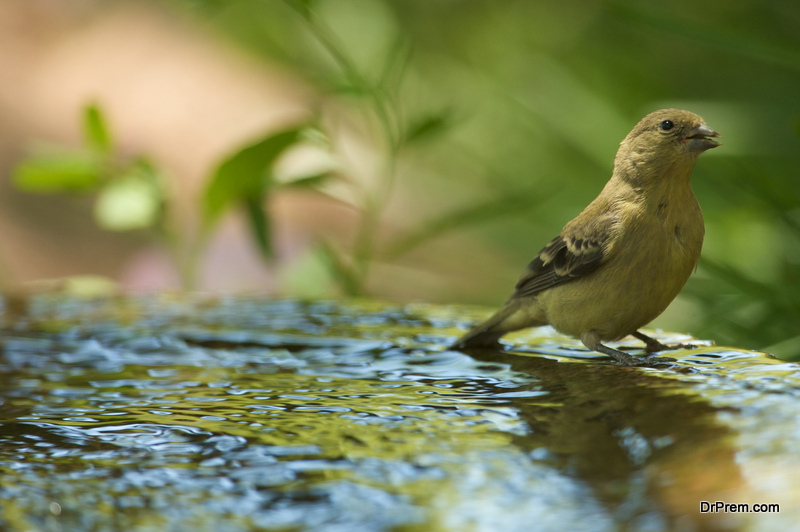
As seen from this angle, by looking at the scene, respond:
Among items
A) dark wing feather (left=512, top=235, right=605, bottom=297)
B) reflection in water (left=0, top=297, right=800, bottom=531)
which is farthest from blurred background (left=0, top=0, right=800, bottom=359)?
reflection in water (left=0, top=297, right=800, bottom=531)

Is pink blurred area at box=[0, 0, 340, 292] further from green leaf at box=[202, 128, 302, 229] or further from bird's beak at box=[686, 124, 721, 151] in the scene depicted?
bird's beak at box=[686, 124, 721, 151]

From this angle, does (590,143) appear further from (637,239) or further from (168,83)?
(168,83)

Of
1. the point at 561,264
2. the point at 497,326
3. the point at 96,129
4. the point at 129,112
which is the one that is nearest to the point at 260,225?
the point at 96,129

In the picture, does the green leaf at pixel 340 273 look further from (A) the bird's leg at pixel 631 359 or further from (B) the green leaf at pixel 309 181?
(A) the bird's leg at pixel 631 359

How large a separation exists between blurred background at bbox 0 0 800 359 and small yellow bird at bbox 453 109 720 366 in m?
0.62

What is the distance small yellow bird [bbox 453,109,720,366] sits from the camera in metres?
2.37

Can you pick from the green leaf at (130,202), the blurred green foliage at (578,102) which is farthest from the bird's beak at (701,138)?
the green leaf at (130,202)

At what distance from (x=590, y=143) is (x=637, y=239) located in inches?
105

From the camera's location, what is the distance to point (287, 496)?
1.50 meters

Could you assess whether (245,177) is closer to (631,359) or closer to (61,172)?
(61,172)

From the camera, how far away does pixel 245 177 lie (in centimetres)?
372

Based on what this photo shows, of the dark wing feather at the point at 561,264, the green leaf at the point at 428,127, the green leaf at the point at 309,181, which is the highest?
the green leaf at the point at 428,127

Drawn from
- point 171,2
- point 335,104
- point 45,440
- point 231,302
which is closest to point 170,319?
point 231,302

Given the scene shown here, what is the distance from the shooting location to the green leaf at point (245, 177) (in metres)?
3.59
